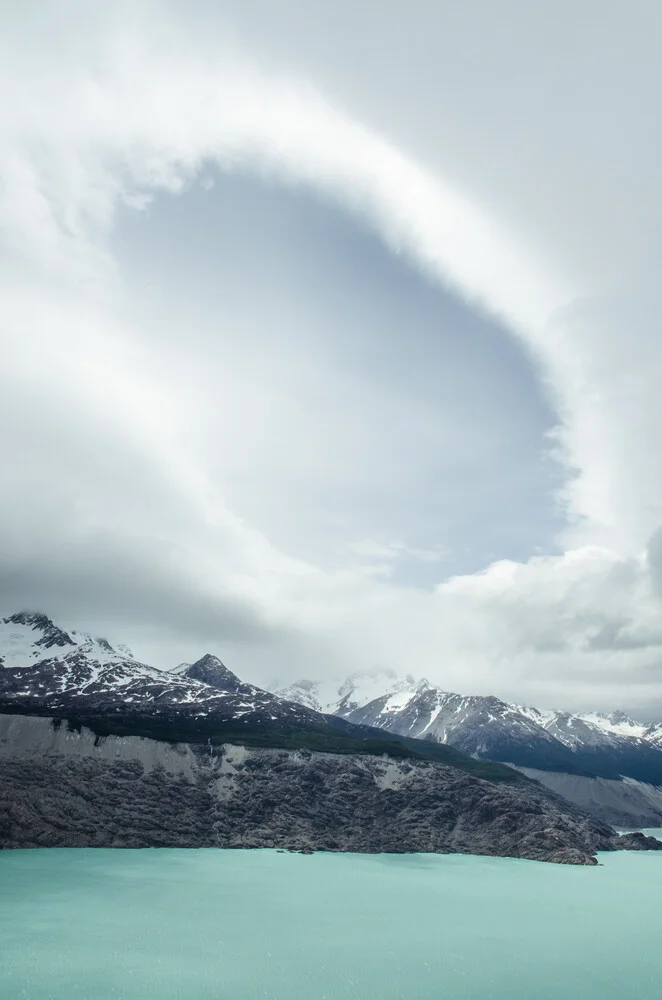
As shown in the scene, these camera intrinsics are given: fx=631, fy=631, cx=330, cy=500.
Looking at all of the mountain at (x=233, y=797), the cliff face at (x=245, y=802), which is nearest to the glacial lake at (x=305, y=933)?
the cliff face at (x=245, y=802)

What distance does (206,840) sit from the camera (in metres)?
132

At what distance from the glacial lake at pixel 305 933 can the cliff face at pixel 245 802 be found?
15052mm

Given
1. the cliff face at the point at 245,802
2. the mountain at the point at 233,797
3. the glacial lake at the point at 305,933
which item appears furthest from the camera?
the mountain at the point at 233,797

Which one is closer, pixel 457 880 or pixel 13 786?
pixel 457 880

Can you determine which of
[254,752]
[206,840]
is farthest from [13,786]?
[254,752]

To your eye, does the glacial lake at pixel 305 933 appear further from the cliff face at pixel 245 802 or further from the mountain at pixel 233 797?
the mountain at pixel 233 797

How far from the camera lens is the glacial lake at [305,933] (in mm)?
51031

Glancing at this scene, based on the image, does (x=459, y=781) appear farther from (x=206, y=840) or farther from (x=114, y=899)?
(x=114, y=899)

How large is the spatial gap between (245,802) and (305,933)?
89.9 meters

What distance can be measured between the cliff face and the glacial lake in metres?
15.1

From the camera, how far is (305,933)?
6744cm

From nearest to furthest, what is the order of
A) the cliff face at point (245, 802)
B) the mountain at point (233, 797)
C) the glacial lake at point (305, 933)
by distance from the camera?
the glacial lake at point (305, 933) → the cliff face at point (245, 802) → the mountain at point (233, 797)

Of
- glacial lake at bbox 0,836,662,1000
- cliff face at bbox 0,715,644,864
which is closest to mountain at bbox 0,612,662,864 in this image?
cliff face at bbox 0,715,644,864

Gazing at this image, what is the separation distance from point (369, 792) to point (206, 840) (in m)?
50.0
